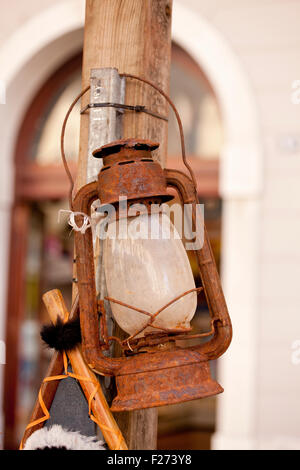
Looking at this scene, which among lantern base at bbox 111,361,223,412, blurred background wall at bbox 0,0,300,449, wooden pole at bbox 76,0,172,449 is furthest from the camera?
blurred background wall at bbox 0,0,300,449

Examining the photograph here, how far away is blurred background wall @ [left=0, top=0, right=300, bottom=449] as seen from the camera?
2.82 meters

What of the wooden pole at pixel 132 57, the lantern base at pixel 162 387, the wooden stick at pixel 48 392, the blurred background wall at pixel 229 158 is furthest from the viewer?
the blurred background wall at pixel 229 158

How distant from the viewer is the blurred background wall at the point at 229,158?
9.25 ft

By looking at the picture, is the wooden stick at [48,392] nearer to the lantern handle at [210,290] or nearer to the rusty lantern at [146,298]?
the rusty lantern at [146,298]

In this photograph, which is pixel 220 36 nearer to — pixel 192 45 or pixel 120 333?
pixel 192 45

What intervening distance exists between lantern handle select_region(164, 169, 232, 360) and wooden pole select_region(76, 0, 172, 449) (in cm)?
21

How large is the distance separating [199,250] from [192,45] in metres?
2.25

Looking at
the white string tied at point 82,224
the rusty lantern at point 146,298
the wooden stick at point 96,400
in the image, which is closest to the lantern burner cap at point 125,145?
the rusty lantern at point 146,298

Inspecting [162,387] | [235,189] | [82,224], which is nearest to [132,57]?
[82,224]

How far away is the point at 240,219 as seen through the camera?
2.89m

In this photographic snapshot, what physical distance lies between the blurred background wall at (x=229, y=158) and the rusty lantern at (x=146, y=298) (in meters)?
1.91

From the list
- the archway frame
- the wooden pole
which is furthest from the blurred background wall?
the wooden pole

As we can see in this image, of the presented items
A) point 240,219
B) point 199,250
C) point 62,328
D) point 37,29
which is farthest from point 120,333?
point 37,29

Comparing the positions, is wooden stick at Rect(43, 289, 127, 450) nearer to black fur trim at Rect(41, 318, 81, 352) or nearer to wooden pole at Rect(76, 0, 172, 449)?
black fur trim at Rect(41, 318, 81, 352)
